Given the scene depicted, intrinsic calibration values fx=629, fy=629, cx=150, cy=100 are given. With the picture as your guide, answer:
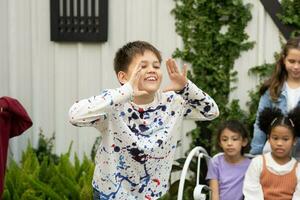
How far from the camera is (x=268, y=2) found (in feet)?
15.2

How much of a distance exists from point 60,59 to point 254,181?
2.17m

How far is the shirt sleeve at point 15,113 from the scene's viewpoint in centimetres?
316

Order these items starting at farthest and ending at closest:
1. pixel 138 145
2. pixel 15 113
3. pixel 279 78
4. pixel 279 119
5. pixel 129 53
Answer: pixel 279 78 < pixel 279 119 < pixel 15 113 < pixel 129 53 < pixel 138 145

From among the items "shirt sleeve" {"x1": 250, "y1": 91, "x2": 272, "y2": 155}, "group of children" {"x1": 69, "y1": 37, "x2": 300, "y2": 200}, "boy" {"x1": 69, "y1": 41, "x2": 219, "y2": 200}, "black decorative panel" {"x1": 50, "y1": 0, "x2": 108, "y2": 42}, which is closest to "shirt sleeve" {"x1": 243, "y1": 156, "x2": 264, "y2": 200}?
"shirt sleeve" {"x1": 250, "y1": 91, "x2": 272, "y2": 155}

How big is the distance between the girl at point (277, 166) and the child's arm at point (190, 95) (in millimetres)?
728

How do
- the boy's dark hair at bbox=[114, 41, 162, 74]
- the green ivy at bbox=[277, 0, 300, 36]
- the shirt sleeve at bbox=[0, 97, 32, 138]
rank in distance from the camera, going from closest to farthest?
the boy's dark hair at bbox=[114, 41, 162, 74], the shirt sleeve at bbox=[0, 97, 32, 138], the green ivy at bbox=[277, 0, 300, 36]

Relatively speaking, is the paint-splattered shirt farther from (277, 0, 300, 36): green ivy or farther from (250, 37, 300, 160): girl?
(277, 0, 300, 36): green ivy

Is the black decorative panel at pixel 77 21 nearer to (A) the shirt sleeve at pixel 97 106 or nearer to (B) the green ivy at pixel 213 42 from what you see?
(B) the green ivy at pixel 213 42

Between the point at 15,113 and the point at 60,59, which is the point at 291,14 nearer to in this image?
the point at 60,59

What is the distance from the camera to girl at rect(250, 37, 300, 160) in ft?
11.3

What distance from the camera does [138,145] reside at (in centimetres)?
253

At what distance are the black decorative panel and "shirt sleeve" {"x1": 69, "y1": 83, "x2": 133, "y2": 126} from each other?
99.0 inches

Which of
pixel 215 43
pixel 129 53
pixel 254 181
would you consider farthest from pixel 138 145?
pixel 215 43

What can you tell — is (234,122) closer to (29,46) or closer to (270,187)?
(270,187)
